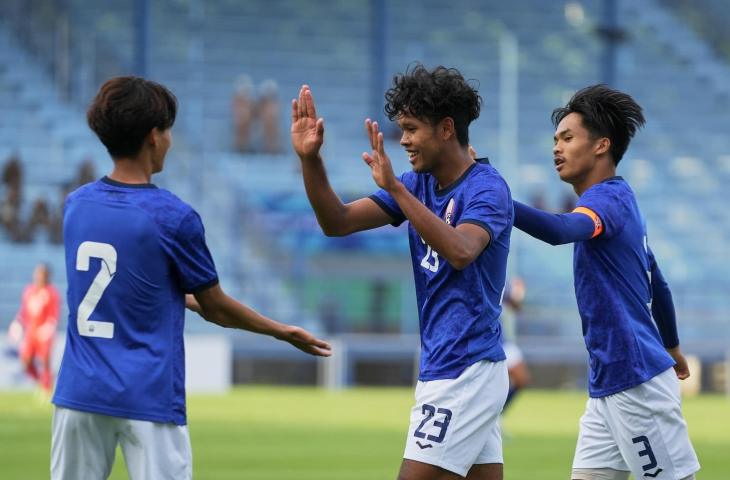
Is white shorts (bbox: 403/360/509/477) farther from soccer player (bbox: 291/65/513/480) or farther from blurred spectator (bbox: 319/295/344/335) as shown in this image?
blurred spectator (bbox: 319/295/344/335)

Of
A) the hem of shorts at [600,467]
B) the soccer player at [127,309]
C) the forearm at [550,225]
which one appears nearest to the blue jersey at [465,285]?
the forearm at [550,225]

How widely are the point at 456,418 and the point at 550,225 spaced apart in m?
0.88

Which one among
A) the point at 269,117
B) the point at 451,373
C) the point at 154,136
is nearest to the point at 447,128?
the point at 451,373

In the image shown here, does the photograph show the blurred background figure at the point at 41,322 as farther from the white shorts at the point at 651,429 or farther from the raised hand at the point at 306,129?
the raised hand at the point at 306,129

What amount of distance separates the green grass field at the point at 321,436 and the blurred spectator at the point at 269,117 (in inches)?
383

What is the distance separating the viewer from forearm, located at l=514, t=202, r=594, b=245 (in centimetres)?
630

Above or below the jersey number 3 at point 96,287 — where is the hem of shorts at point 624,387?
below

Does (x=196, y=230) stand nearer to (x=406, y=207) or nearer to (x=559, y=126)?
(x=406, y=207)

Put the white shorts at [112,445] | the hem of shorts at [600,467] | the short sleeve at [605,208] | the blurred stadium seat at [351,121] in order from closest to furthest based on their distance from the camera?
the white shorts at [112,445]
the short sleeve at [605,208]
the hem of shorts at [600,467]
the blurred stadium seat at [351,121]

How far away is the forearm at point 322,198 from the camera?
20.4 feet

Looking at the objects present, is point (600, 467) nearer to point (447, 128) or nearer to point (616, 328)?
point (616, 328)

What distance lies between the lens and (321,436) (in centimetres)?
1692

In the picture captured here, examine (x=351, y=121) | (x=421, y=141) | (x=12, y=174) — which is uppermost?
(x=351, y=121)

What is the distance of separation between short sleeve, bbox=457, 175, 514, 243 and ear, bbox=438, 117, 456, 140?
0.21 m
